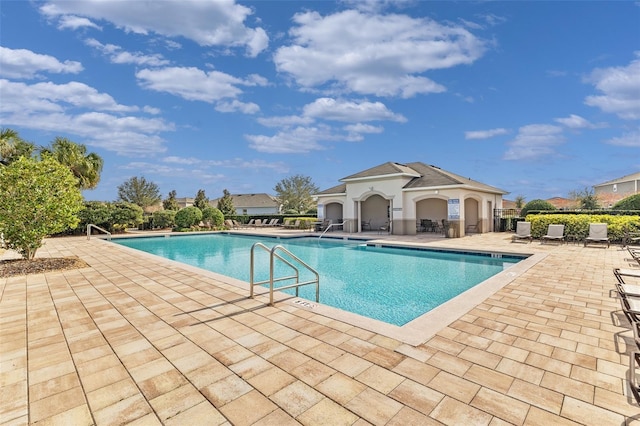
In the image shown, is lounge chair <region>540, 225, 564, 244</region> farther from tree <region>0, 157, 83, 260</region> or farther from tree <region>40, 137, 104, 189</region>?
tree <region>40, 137, 104, 189</region>

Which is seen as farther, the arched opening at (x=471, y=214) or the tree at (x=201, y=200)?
the tree at (x=201, y=200)

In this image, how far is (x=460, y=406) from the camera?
7.98 ft

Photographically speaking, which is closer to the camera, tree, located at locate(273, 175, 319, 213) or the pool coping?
the pool coping

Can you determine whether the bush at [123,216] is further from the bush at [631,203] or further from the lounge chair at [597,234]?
the bush at [631,203]

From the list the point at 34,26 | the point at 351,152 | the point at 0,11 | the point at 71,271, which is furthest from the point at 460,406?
the point at 351,152

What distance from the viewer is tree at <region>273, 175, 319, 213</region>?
1884 inches

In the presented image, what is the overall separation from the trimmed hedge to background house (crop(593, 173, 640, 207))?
26657mm

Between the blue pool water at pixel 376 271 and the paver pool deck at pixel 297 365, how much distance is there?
1790 mm

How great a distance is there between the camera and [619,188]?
3869cm

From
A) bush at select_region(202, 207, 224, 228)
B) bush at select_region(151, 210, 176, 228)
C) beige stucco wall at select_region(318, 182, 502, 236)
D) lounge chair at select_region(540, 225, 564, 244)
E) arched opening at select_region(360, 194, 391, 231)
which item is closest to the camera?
lounge chair at select_region(540, 225, 564, 244)

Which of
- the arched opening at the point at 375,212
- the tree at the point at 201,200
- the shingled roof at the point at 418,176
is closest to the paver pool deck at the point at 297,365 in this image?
Answer: the shingled roof at the point at 418,176

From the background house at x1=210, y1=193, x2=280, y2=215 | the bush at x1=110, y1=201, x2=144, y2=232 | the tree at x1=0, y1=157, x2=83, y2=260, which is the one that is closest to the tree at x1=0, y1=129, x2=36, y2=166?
the bush at x1=110, y1=201, x2=144, y2=232

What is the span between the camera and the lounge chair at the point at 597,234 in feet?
40.4

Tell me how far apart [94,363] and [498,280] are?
7.01 meters
